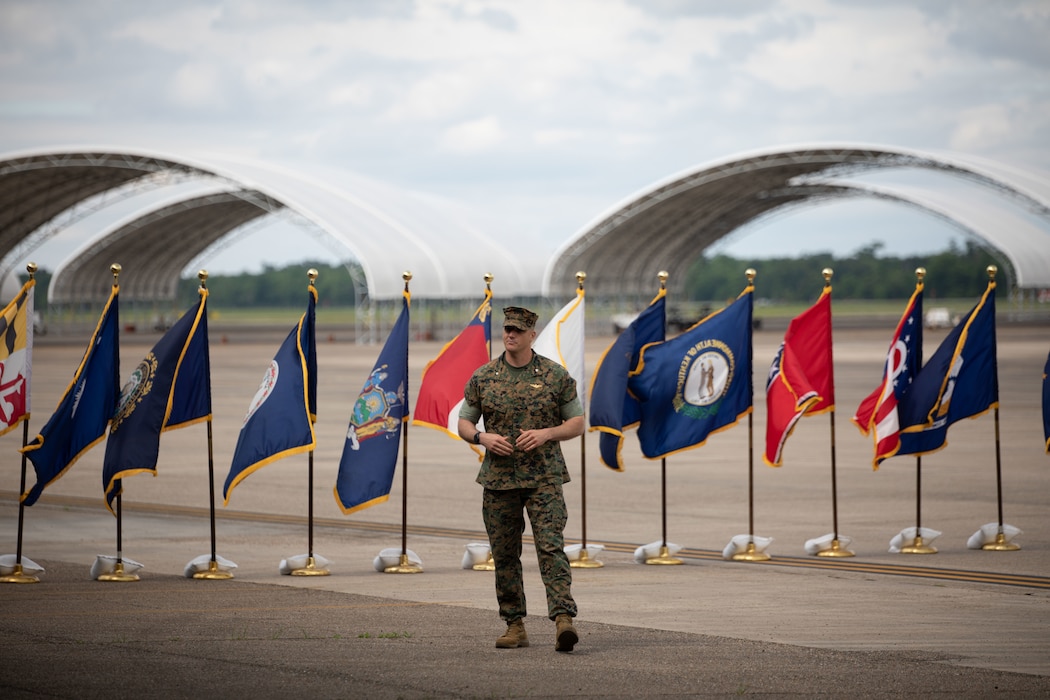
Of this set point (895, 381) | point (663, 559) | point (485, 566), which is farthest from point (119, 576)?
point (895, 381)

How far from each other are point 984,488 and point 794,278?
156 metres

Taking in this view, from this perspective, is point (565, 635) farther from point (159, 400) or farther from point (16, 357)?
point (16, 357)

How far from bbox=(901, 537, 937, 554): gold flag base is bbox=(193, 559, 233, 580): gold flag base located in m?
5.42

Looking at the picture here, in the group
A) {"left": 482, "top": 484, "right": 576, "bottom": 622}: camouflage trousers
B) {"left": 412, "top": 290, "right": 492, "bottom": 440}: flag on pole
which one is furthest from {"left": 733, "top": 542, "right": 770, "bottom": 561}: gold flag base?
{"left": 482, "top": 484, "right": 576, "bottom": 622}: camouflage trousers

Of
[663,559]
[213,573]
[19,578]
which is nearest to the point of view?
[19,578]

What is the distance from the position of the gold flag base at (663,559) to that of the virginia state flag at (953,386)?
7.87 feet

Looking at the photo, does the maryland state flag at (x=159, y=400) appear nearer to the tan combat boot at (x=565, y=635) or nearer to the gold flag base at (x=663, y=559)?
the gold flag base at (x=663, y=559)

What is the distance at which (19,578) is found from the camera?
10.0m

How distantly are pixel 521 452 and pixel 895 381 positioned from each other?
5.38 meters

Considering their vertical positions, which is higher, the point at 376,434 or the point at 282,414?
the point at 282,414

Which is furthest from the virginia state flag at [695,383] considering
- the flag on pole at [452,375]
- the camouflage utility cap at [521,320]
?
the camouflage utility cap at [521,320]

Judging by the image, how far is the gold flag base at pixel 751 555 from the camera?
11.1 metres

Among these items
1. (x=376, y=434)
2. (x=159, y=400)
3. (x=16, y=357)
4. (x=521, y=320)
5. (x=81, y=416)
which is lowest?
(x=376, y=434)

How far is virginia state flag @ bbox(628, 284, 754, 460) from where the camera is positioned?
11.3m
